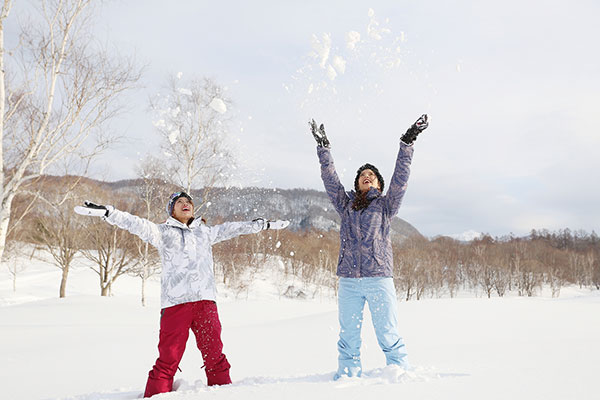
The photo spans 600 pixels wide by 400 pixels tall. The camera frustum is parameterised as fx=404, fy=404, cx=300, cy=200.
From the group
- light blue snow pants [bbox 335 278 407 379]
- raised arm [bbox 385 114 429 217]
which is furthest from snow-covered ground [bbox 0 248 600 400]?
raised arm [bbox 385 114 429 217]

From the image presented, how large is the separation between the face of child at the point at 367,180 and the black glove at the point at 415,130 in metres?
0.52

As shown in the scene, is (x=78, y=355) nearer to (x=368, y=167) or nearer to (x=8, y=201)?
(x=8, y=201)

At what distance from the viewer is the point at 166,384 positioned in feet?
11.5

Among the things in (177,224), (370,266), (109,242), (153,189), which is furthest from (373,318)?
(109,242)

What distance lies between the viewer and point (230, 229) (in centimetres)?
416

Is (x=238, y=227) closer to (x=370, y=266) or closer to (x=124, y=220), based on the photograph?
(x=124, y=220)

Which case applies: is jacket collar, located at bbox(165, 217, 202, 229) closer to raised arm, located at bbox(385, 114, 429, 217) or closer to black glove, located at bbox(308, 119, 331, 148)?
black glove, located at bbox(308, 119, 331, 148)

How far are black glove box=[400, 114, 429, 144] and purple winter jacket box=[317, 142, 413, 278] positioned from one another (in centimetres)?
5

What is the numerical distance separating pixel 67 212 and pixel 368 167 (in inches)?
987

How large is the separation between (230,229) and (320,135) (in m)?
1.33

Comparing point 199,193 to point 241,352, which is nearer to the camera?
point 241,352

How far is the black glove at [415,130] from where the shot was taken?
11.8ft

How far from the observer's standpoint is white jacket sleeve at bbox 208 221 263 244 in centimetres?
410

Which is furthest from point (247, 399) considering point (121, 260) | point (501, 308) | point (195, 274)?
point (121, 260)
